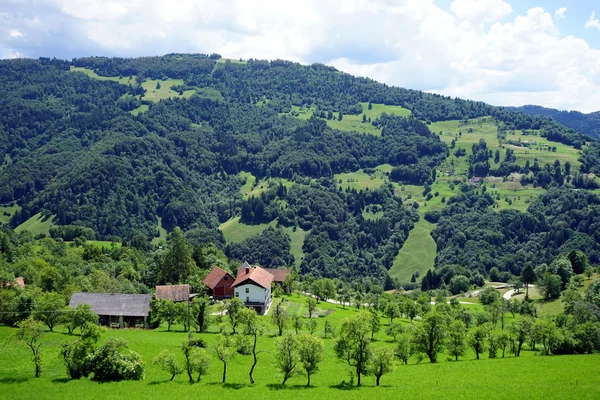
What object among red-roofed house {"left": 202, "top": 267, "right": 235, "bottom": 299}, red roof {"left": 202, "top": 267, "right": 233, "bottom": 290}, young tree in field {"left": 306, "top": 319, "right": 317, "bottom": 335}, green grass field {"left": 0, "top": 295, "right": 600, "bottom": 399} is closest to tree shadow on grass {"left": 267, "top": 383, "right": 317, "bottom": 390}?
green grass field {"left": 0, "top": 295, "right": 600, "bottom": 399}

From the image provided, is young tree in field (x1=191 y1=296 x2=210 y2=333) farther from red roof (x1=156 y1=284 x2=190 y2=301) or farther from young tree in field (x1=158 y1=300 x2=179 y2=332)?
red roof (x1=156 y1=284 x2=190 y2=301)

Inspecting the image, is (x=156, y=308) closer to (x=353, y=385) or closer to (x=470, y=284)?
(x=353, y=385)

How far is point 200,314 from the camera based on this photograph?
254ft

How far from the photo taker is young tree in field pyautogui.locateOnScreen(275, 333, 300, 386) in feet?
170

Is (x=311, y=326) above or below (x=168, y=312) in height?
below

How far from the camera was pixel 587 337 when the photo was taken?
236 feet

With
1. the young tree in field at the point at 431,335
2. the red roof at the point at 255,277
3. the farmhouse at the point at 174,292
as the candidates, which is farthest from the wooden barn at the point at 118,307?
the young tree in field at the point at 431,335

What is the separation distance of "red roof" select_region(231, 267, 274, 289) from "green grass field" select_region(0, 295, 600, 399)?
34421mm

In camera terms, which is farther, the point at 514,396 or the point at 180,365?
the point at 180,365

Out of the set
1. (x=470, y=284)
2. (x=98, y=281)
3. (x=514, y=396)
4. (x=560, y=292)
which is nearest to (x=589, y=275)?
(x=560, y=292)

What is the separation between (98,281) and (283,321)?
40.0 metres

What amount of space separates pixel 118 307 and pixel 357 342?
42.8 meters

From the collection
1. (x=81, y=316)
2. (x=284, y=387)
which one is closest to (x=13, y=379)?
(x=81, y=316)

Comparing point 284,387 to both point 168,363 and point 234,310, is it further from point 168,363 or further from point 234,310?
point 234,310
